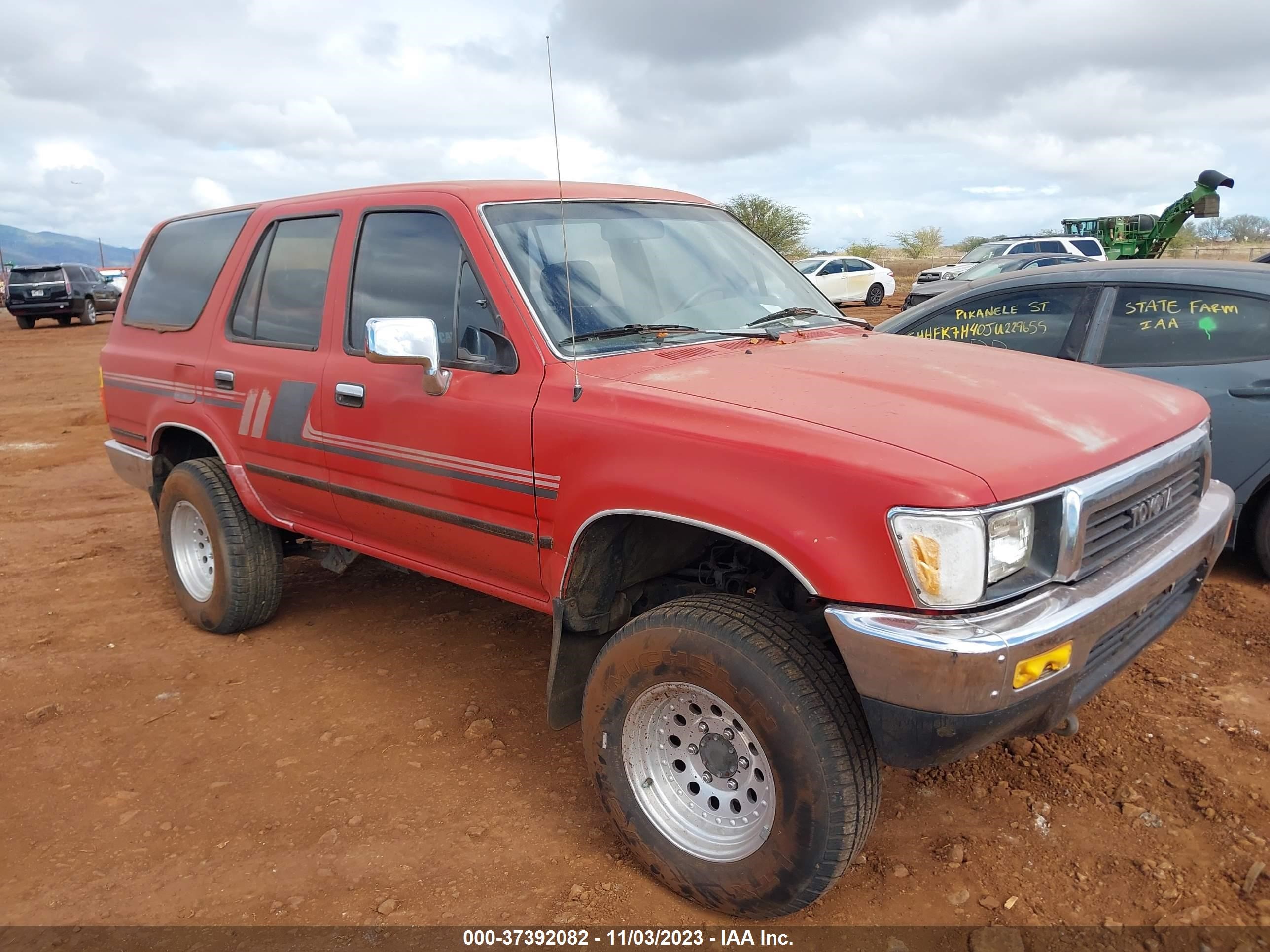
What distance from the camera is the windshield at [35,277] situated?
2373 centimetres

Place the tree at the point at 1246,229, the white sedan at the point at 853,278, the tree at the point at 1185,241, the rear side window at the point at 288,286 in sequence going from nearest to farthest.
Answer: the rear side window at the point at 288,286
the white sedan at the point at 853,278
the tree at the point at 1185,241
the tree at the point at 1246,229

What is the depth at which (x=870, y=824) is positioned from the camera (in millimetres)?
2410

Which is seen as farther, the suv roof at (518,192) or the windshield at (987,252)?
the windshield at (987,252)

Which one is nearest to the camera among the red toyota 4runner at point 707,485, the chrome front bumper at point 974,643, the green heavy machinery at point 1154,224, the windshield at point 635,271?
the chrome front bumper at point 974,643

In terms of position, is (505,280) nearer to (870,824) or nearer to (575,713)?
(575,713)

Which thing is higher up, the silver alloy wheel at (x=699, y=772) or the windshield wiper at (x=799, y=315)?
the windshield wiper at (x=799, y=315)

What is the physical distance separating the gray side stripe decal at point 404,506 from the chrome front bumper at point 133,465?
39.5 inches

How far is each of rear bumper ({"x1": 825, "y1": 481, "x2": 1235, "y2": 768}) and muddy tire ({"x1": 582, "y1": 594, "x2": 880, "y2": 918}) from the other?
0.17 metres

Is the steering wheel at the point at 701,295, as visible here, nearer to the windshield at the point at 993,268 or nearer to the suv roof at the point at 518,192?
the suv roof at the point at 518,192

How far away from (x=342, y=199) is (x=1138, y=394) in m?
3.03

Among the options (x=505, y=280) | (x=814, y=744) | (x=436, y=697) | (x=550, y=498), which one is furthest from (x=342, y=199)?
(x=814, y=744)

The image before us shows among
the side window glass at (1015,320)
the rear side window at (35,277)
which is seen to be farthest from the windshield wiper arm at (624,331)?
the rear side window at (35,277)

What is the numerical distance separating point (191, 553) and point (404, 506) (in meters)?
1.98

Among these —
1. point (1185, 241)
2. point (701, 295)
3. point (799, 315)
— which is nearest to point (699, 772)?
point (701, 295)
